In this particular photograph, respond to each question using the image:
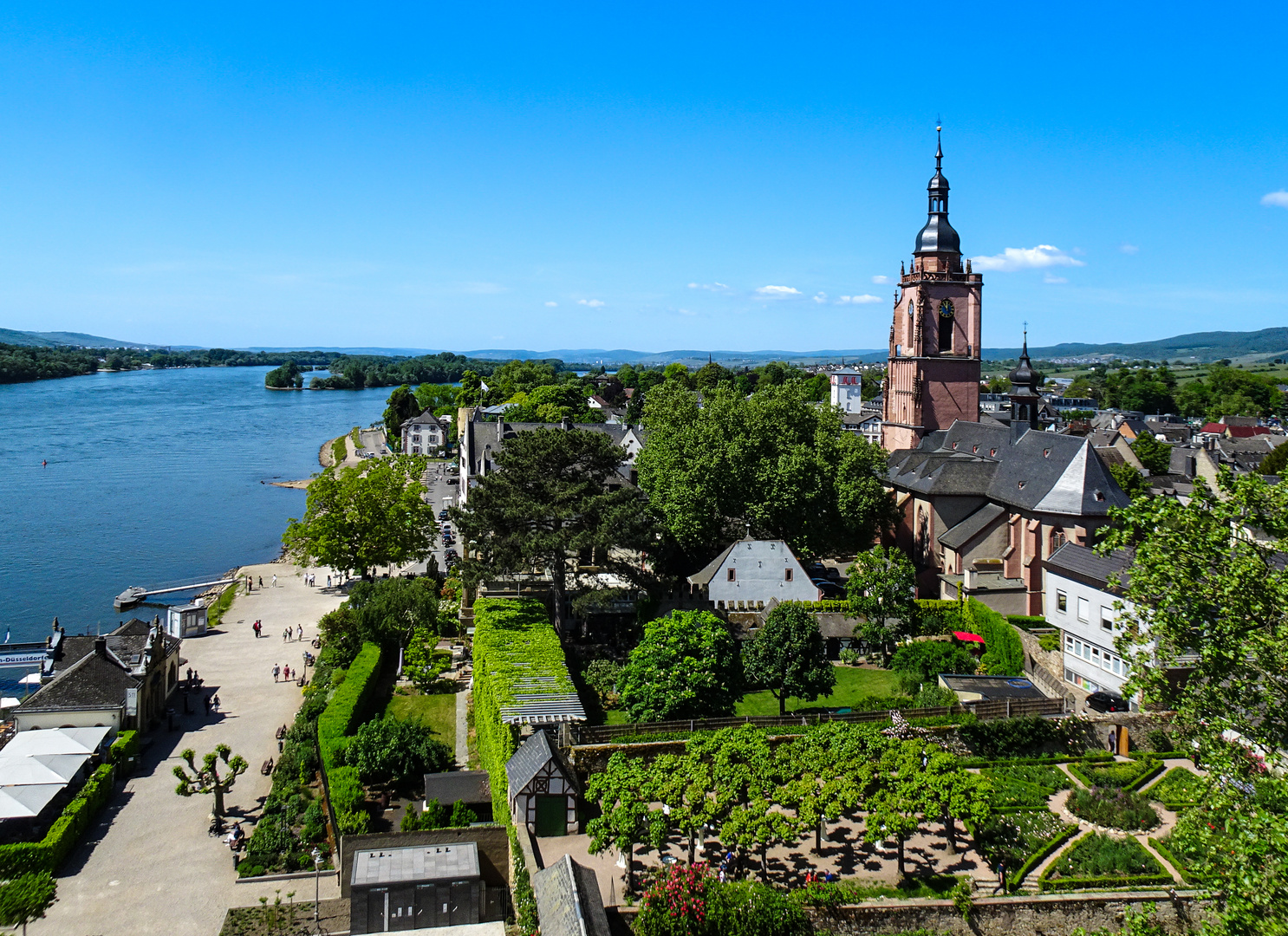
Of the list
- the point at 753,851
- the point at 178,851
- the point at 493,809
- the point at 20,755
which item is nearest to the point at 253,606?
the point at 20,755

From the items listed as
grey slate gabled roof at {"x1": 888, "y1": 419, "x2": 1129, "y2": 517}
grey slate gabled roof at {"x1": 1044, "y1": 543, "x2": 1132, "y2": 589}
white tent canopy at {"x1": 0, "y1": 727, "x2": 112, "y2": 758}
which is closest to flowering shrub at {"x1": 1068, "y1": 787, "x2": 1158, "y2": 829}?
grey slate gabled roof at {"x1": 1044, "y1": 543, "x2": 1132, "y2": 589}

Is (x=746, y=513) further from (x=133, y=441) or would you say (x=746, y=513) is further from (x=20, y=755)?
(x=133, y=441)

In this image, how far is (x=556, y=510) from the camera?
35.2 meters

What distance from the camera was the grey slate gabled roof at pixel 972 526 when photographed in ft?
142

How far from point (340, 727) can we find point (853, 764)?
14.9m

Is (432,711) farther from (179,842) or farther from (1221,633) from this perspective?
(1221,633)

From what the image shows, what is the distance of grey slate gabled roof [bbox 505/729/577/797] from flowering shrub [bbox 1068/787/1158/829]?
12271 mm

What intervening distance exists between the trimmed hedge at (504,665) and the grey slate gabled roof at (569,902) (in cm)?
529

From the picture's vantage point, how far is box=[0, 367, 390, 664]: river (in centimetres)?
5409

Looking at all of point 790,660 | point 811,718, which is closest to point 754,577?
point 790,660

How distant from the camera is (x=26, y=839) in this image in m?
23.5

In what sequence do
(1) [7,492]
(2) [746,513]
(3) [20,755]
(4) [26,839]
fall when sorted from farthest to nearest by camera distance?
(1) [7,492] < (2) [746,513] < (3) [20,755] < (4) [26,839]

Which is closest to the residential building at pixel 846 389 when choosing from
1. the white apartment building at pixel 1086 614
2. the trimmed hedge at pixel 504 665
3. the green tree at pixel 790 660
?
the white apartment building at pixel 1086 614

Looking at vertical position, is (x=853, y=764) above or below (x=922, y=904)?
above
